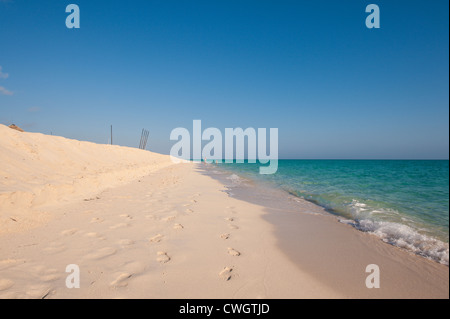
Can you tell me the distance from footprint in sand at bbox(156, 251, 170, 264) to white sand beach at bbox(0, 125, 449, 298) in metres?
0.01

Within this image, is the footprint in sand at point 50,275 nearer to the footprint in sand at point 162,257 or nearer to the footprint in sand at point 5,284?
the footprint in sand at point 5,284

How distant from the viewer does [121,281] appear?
2.18m

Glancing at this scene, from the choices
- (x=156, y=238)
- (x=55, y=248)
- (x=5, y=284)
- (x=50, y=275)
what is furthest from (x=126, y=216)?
(x=5, y=284)

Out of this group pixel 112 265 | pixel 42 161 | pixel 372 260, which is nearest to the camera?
pixel 112 265

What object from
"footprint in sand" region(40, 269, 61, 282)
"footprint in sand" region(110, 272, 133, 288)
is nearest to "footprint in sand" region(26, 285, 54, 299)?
"footprint in sand" region(40, 269, 61, 282)

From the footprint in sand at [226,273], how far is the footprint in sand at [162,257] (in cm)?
79

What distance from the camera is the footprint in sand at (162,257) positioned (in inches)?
104

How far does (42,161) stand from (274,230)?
9541 mm

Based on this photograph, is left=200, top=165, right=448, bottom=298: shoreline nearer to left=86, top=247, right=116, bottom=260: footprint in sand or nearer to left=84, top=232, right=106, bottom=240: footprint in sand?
left=86, top=247, right=116, bottom=260: footprint in sand

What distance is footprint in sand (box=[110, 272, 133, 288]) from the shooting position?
2123 mm
